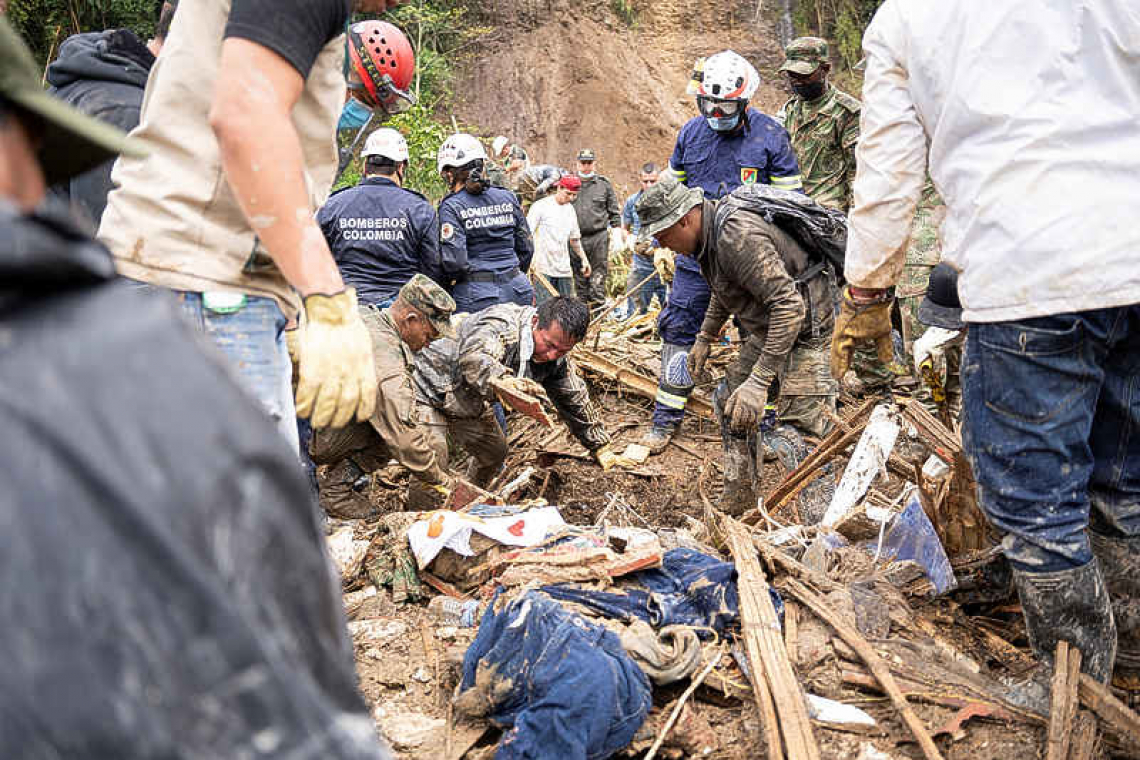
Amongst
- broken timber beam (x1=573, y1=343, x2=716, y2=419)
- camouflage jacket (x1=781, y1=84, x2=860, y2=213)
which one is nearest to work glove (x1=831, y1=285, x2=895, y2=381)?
camouflage jacket (x1=781, y1=84, x2=860, y2=213)

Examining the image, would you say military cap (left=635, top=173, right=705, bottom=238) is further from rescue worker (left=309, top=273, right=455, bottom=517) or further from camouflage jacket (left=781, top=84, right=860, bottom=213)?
camouflage jacket (left=781, top=84, right=860, bottom=213)

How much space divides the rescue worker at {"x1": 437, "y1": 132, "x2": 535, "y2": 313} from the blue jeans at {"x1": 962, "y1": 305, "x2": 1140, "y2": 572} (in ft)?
16.8

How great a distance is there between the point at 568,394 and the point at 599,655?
3.36 meters

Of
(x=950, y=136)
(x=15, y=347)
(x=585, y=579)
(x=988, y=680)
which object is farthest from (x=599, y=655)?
(x=15, y=347)

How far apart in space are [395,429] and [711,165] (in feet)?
11.0

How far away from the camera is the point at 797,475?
4.25m

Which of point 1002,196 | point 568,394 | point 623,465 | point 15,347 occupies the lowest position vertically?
point 623,465

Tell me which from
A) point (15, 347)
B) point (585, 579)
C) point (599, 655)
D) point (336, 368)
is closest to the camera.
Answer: point (15, 347)

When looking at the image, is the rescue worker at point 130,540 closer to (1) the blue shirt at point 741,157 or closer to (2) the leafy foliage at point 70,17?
(1) the blue shirt at point 741,157

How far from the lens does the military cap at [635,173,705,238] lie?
4816 mm

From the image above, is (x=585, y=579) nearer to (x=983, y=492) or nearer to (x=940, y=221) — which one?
(x=983, y=492)

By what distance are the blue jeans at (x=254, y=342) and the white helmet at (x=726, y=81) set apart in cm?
501

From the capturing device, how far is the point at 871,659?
9.06ft

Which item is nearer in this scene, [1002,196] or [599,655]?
[1002,196]
